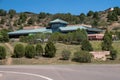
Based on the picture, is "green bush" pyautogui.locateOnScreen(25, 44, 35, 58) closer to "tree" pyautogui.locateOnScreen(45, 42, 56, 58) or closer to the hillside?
"tree" pyautogui.locateOnScreen(45, 42, 56, 58)

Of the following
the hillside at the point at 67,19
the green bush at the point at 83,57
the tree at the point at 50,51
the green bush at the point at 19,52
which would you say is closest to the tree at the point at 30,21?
the hillside at the point at 67,19

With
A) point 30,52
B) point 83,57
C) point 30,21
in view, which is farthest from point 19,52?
point 30,21

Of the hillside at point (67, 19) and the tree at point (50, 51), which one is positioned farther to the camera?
the hillside at point (67, 19)

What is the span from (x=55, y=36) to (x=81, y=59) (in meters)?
23.1

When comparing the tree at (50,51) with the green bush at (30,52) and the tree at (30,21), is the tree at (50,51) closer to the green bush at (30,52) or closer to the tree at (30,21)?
the green bush at (30,52)

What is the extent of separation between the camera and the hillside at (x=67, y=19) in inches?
4559

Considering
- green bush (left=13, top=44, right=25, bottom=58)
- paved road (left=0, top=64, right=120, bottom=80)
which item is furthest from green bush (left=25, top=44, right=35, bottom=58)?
paved road (left=0, top=64, right=120, bottom=80)

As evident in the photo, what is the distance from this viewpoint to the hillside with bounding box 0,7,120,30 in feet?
380

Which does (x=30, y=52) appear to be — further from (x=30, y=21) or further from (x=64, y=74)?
(x=30, y=21)

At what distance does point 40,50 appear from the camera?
→ 52.1 meters

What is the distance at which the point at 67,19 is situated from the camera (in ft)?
410

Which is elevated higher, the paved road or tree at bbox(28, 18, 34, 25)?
tree at bbox(28, 18, 34, 25)

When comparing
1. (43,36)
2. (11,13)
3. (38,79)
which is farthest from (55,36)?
(11,13)

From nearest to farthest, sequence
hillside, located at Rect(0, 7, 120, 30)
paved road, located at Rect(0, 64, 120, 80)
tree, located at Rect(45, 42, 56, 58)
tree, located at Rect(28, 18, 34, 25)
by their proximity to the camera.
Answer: paved road, located at Rect(0, 64, 120, 80) < tree, located at Rect(45, 42, 56, 58) < hillside, located at Rect(0, 7, 120, 30) < tree, located at Rect(28, 18, 34, 25)
